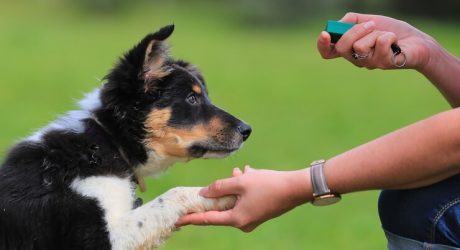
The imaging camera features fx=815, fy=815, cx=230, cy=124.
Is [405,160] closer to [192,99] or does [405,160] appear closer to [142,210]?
[142,210]

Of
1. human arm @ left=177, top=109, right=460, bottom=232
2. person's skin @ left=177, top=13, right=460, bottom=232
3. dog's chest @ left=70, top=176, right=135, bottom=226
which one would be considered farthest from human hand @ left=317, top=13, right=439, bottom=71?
dog's chest @ left=70, top=176, right=135, bottom=226

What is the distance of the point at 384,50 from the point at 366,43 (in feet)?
0.28

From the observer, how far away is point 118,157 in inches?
158

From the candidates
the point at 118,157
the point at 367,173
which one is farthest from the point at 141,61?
the point at 367,173

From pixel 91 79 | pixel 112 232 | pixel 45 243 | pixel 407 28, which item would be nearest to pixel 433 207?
pixel 407 28

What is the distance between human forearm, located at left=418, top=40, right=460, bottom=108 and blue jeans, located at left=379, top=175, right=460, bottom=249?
0.76 metres

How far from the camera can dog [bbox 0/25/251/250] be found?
12.0ft

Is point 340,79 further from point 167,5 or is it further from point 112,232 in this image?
point 167,5

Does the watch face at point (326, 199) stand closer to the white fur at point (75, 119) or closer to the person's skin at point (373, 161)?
the person's skin at point (373, 161)

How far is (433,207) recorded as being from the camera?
330 centimetres

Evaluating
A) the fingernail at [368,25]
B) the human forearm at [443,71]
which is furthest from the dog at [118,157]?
the human forearm at [443,71]

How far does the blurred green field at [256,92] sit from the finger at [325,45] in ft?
5.75

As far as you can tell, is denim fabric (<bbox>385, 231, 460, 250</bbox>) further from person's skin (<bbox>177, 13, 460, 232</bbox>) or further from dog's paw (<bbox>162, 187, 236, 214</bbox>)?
dog's paw (<bbox>162, 187, 236, 214</bbox>)

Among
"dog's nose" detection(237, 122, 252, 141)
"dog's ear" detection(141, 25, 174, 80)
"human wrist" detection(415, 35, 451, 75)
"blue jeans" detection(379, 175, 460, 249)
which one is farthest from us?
"dog's nose" detection(237, 122, 252, 141)
